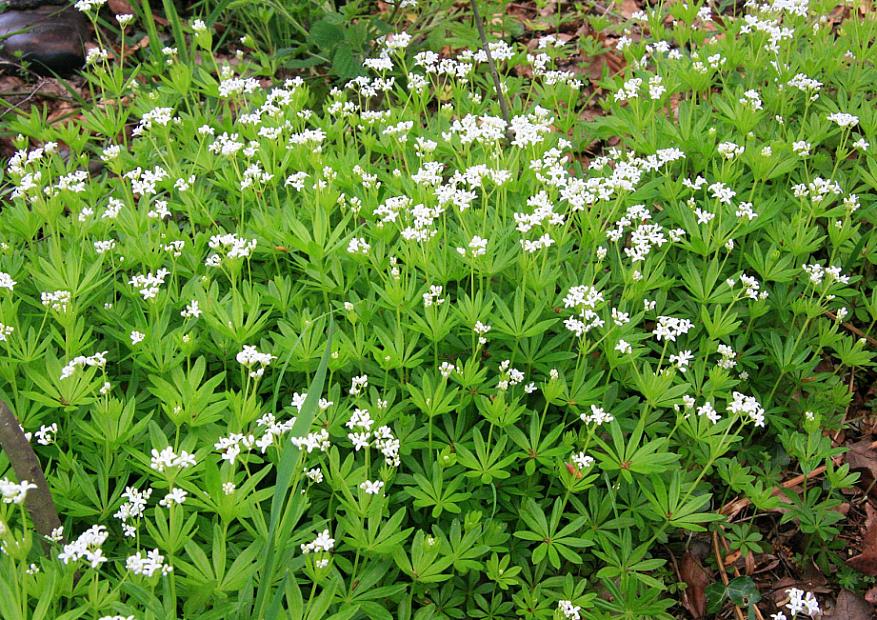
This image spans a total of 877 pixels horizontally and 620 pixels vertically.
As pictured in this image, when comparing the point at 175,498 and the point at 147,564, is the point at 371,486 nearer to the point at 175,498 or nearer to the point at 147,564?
the point at 175,498

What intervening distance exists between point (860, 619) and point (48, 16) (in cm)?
673

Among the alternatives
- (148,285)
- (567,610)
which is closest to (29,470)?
(148,285)

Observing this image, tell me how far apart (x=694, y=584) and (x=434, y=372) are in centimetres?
142

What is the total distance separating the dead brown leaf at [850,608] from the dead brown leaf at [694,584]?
1.57 feet

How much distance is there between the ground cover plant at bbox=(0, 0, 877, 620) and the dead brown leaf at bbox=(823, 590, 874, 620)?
0.24 ft

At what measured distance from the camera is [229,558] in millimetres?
2781

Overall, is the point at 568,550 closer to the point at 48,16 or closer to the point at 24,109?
the point at 24,109

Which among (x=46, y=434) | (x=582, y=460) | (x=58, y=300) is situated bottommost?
(x=582, y=460)

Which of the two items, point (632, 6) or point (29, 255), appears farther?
point (632, 6)

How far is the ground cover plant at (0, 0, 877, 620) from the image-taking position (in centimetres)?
273

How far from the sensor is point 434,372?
337 cm

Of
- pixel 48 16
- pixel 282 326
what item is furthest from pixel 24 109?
pixel 282 326

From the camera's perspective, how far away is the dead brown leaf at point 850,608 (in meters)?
3.15

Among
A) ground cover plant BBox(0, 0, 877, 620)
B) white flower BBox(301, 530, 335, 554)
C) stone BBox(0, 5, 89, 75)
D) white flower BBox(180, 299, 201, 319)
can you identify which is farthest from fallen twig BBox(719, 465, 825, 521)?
stone BBox(0, 5, 89, 75)
